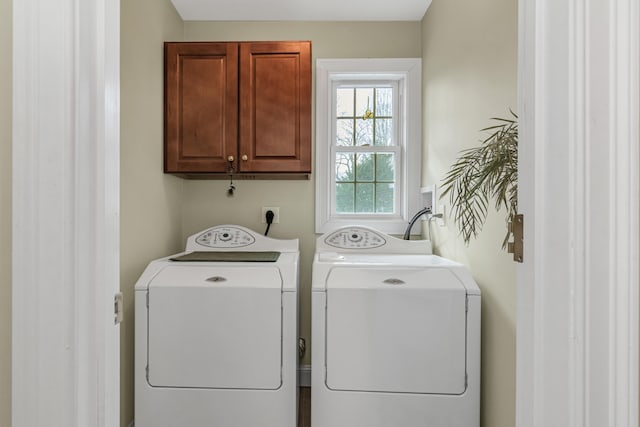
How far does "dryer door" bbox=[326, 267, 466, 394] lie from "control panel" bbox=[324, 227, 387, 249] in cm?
69

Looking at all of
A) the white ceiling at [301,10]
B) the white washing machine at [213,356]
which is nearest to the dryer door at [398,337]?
the white washing machine at [213,356]

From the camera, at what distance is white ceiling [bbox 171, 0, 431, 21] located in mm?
2252

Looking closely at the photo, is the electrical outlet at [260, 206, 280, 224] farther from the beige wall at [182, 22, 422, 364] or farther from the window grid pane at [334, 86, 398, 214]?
the window grid pane at [334, 86, 398, 214]

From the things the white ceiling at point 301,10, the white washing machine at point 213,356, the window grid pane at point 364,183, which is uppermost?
the white ceiling at point 301,10

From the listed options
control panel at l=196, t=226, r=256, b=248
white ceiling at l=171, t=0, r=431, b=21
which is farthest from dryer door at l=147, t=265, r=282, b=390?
white ceiling at l=171, t=0, r=431, b=21

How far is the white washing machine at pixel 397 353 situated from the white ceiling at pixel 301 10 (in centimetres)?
181

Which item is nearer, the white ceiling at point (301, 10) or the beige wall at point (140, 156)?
the beige wall at point (140, 156)

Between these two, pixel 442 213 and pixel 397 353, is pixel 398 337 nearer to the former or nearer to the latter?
pixel 397 353

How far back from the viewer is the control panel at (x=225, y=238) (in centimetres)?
229

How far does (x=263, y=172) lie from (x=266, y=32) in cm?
106

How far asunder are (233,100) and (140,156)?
65 centimetres
